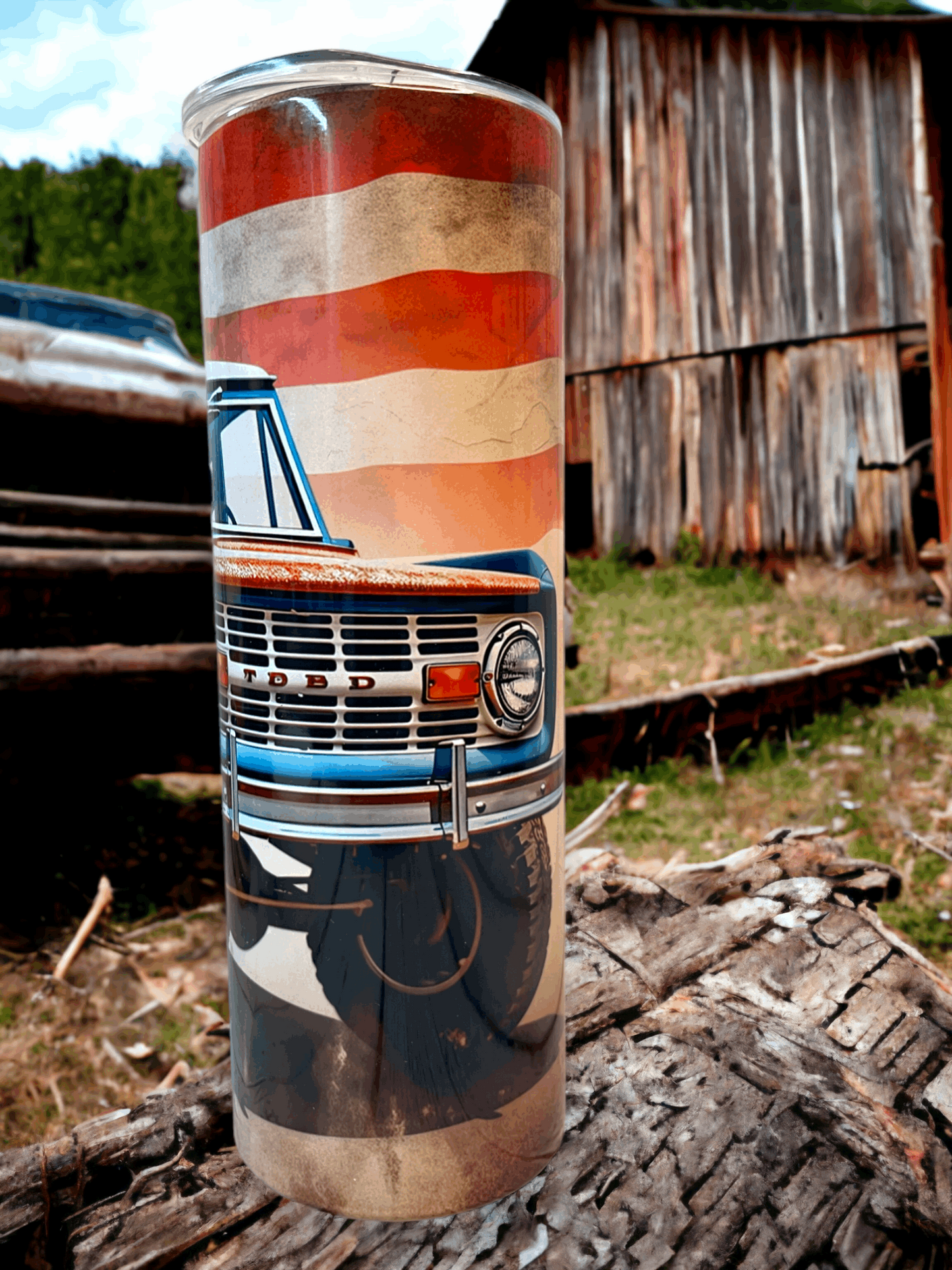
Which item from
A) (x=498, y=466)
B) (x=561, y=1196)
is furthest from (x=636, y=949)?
(x=498, y=466)

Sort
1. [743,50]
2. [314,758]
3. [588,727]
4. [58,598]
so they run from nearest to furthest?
[314,758] → [58,598] → [588,727] → [743,50]

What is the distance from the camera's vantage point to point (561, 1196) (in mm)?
1380

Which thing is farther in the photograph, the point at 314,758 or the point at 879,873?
the point at 879,873

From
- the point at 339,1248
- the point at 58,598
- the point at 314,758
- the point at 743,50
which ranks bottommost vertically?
the point at 339,1248

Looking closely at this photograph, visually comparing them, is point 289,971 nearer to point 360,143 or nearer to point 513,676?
point 513,676

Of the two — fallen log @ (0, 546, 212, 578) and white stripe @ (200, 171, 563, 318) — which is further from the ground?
white stripe @ (200, 171, 563, 318)

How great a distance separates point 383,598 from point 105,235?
35.2 ft

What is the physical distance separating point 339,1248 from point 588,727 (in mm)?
2831

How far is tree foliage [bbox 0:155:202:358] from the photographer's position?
9805 millimetres

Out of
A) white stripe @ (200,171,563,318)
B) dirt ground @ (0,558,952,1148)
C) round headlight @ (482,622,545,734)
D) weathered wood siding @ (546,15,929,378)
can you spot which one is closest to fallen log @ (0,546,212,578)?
dirt ground @ (0,558,952,1148)

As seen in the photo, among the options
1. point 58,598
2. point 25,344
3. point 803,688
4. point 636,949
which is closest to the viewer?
point 636,949

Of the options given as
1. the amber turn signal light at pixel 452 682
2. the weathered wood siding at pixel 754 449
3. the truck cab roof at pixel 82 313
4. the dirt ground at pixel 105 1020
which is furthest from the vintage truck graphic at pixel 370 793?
the weathered wood siding at pixel 754 449

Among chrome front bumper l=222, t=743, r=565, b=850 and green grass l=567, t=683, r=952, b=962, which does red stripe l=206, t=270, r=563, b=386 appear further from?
green grass l=567, t=683, r=952, b=962

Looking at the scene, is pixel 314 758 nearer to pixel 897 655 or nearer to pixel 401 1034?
pixel 401 1034
